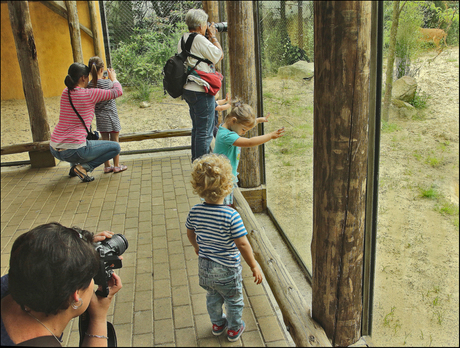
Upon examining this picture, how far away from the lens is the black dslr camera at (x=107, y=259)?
175 centimetres

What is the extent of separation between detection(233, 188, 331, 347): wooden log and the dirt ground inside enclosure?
381mm

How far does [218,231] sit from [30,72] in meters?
5.24

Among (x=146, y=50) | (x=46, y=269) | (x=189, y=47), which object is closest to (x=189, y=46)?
(x=189, y=47)

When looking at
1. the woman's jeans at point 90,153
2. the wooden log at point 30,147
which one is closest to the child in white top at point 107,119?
the woman's jeans at point 90,153

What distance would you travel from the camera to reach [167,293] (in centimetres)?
320

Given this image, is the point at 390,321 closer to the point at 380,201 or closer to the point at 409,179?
the point at 380,201

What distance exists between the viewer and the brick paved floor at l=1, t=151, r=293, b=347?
2.79m

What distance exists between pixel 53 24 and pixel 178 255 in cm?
1007

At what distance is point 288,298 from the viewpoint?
2.64 m

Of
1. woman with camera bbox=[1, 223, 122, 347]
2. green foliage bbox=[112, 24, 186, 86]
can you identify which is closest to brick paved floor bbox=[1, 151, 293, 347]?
woman with camera bbox=[1, 223, 122, 347]

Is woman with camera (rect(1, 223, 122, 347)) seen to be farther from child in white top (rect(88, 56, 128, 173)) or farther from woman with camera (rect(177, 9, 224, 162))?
child in white top (rect(88, 56, 128, 173))

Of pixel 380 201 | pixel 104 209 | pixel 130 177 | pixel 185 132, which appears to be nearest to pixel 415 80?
pixel 380 201

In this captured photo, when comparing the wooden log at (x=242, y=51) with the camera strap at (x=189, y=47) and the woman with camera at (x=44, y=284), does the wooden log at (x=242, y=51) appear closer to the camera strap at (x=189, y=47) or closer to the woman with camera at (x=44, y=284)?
the camera strap at (x=189, y=47)

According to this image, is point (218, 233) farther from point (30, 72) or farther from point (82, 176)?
point (30, 72)
